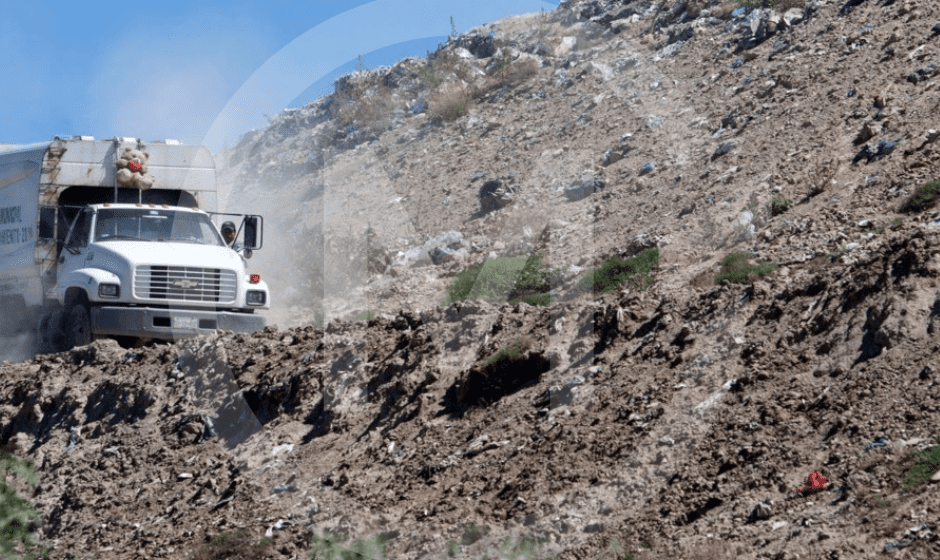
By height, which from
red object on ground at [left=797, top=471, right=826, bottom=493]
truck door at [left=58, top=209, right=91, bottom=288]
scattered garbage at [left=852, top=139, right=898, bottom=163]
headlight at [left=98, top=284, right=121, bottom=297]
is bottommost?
red object on ground at [left=797, top=471, right=826, bottom=493]

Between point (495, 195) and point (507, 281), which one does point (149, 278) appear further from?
point (495, 195)

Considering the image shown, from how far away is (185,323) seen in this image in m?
15.2

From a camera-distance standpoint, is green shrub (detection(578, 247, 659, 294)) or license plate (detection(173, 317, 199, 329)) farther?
license plate (detection(173, 317, 199, 329))

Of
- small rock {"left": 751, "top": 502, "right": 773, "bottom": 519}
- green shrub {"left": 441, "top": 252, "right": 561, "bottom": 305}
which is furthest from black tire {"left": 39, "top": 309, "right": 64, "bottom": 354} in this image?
small rock {"left": 751, "top": 502, "right": 773, "bottom": 519}

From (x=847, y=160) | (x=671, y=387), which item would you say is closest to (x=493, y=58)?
(x=847, y=160)

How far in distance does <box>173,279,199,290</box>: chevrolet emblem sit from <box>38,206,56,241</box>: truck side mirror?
7.69ft

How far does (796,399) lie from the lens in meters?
7.80

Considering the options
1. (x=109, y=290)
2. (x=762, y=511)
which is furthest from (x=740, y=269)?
(x=109, y=290)

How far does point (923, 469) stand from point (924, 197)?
19.7 ft

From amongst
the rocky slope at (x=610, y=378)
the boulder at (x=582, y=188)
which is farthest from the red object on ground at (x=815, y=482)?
the boulder at (x=582, y=188)

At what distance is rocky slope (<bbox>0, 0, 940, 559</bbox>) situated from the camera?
7.29 metres

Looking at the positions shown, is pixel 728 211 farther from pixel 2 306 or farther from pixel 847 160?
pixel 2 306

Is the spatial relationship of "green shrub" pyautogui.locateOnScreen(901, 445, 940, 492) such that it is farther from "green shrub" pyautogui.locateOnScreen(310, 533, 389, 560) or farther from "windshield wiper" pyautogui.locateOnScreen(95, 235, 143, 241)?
"windshield wiper" pyautogui.locateOnScreen(95, 235, 143, 241)

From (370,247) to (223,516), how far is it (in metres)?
12.0
